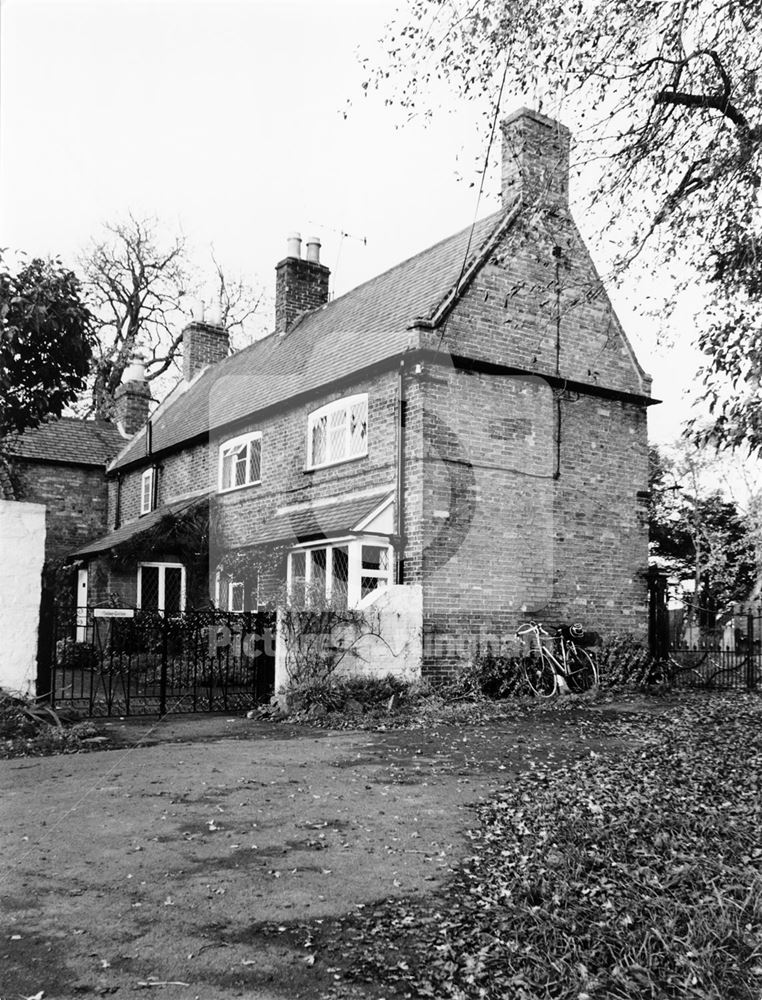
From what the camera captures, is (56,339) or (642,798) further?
(56,339)

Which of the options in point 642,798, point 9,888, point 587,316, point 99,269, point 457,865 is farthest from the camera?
point 99,269

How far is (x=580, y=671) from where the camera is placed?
595 inches

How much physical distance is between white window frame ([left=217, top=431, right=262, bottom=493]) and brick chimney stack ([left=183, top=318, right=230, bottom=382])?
8342 mm

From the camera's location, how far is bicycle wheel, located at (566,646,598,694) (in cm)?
1501

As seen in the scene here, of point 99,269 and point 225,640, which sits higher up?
point 99,269

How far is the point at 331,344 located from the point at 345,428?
300 centimetres

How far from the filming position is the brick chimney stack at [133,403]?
98.9 ft

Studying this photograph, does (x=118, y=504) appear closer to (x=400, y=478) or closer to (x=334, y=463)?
(x=334, y=463)

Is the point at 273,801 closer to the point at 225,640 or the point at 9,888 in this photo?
the point at 9,888

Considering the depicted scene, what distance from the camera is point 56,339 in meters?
12.0

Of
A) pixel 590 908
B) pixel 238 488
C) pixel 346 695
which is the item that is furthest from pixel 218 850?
pixel 238 488

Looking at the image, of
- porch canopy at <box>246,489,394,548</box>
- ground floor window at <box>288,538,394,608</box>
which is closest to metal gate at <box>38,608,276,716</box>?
ground floor window at <box>288,538,394,608</box>

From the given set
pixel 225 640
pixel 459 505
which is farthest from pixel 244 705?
pixel 459 505

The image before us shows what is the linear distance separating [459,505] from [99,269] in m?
28.9
